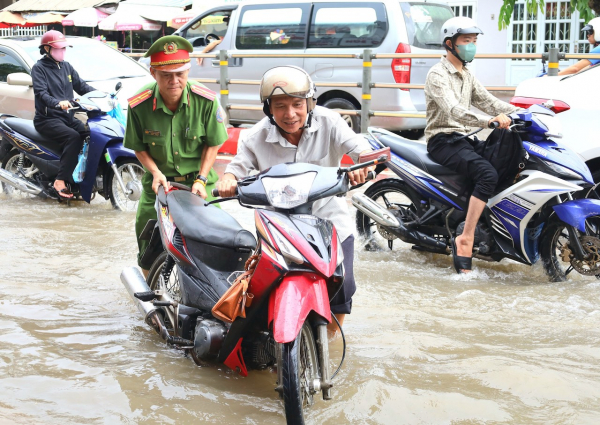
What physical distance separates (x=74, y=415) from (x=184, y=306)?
2.53ft

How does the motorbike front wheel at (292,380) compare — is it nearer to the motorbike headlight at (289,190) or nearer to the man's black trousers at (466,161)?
the motorbike headlight at (289,190)

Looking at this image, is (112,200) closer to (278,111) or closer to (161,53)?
(161,53)

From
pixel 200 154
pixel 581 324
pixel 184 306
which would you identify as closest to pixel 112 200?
pixel 200 154

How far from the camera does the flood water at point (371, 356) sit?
12.2ft

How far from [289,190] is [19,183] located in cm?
624

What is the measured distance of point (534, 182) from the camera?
5523 mm

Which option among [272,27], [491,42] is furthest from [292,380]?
[491,42]

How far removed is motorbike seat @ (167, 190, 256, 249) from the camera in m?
3.93

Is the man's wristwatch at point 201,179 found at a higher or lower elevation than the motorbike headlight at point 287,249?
higher

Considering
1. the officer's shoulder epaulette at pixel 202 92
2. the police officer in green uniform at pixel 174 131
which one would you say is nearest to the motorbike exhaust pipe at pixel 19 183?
the police officer in green uniform at pixel 174 131

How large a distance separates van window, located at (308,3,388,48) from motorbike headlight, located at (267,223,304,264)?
815 cm

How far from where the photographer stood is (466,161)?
18.9 feet

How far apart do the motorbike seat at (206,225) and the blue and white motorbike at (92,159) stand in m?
3.88

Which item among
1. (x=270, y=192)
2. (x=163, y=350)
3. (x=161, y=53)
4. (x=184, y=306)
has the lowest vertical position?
(x=163, y=350)
